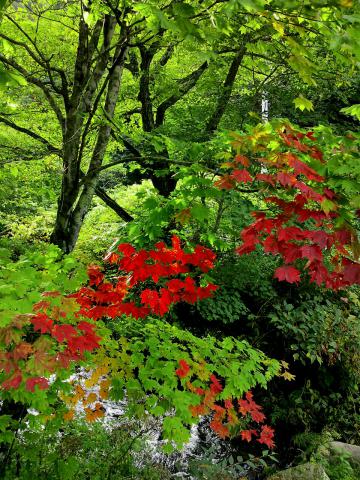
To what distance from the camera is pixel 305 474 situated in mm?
4562

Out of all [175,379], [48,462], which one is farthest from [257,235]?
[48,462]

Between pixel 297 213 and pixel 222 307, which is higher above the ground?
pixel 297 213

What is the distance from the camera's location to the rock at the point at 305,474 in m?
4.54

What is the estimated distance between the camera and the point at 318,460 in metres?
5.35

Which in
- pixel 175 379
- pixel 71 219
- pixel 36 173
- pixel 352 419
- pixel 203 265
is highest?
pixel 36 173

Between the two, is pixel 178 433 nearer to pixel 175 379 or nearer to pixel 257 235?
pixel 175 379

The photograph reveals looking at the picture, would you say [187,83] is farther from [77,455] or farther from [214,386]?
[77,455]

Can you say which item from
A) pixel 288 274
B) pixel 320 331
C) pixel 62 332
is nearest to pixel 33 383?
pixel 62 332

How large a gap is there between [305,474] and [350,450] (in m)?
1.40

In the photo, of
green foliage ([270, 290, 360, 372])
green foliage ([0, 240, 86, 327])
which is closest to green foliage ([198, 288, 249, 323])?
green foliage ([270, 290, 360, 372])

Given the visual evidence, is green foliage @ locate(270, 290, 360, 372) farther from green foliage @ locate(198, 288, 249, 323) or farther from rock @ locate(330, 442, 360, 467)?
rock @ locate(330, 442, 360, 467)

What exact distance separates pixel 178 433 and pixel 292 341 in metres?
4.39

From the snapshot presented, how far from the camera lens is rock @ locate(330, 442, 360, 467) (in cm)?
541

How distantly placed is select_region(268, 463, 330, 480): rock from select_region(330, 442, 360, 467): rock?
3.37ft
